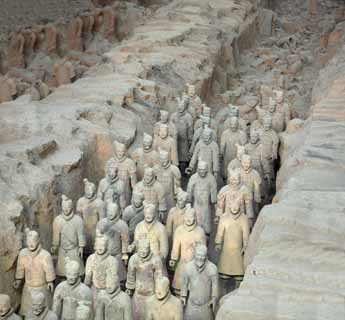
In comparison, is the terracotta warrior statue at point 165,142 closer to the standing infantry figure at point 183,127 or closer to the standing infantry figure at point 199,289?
the standing infantry figure at point 183,127

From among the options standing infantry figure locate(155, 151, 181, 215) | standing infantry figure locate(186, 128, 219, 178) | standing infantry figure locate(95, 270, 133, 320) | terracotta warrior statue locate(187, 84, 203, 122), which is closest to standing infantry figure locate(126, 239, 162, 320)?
standing infantry figure locate(95, 270, 133, 320)

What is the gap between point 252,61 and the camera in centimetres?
1438

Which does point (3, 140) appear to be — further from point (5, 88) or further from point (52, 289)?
point (5, 88)

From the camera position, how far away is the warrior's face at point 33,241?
594 centimetres

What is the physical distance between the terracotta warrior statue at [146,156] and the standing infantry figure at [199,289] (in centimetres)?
225

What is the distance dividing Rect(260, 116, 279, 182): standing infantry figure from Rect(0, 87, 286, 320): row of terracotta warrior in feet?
0.04

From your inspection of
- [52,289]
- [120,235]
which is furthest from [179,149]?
[52,289]

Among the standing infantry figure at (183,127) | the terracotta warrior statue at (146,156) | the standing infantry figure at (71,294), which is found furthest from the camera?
the standing infantry figure at (183,127)

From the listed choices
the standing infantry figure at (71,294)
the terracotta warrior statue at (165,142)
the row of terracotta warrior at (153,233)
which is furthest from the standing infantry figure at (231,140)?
the standing infantry figure at (71,294)

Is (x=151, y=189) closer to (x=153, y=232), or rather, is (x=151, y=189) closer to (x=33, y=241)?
(x=153, y=232)

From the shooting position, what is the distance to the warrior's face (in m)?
5.94

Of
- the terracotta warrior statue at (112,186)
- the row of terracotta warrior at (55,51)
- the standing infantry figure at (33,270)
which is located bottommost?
the row of terracotta warrior at (55,51)

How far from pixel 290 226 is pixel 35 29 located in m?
11.7

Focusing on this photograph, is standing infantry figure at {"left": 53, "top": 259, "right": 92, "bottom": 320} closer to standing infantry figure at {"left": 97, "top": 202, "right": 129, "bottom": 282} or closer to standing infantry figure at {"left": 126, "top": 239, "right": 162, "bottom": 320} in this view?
standing infantry figure at {"left": 126, "top": 239, "right": 162, "bottom": 320}
